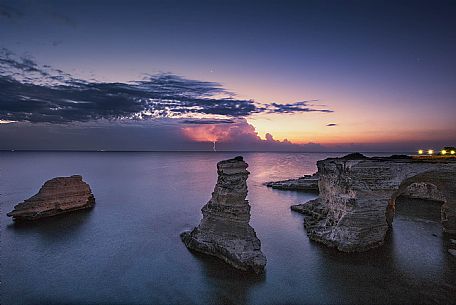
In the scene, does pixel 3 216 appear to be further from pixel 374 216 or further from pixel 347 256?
pixel 374 216

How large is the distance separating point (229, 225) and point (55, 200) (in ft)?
89.1

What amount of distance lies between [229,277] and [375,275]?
10.6m

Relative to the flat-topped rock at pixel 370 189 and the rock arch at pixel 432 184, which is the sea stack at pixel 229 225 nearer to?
the flat-topped rock at pixel 370 189

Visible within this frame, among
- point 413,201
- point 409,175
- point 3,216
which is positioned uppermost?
point 409,175

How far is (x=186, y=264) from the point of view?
21844 mm

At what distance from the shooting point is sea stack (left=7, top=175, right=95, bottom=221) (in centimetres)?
3391

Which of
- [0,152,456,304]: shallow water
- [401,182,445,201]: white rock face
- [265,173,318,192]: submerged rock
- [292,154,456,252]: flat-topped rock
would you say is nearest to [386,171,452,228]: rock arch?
[292,154,456,252]: flat-topped rock

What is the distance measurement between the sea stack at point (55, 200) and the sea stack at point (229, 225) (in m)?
22.6

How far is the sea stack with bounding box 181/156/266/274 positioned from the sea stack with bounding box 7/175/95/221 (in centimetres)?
2255

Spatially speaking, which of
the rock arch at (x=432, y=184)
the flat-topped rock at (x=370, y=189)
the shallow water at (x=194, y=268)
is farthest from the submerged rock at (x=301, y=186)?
the flat-topped rock at (x=370, y=189)

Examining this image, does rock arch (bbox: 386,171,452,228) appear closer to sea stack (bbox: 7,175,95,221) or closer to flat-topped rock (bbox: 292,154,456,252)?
flat-topped rock (bbox: 292,154,456,252)

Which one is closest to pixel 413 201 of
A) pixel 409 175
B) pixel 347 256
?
pixel 409 175

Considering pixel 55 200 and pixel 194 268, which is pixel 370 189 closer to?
pixel 194 268

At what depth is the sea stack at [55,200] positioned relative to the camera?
33906 millimetres
